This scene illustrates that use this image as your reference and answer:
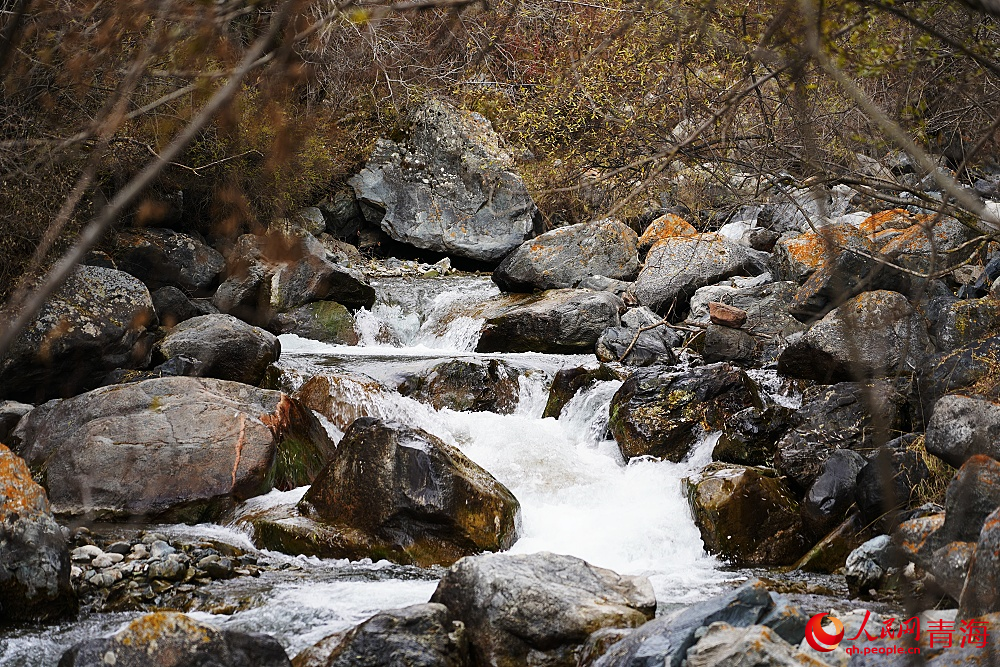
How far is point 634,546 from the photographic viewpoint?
607 cm

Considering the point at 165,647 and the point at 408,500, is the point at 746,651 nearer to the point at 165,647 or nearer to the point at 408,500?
the point at 165,647

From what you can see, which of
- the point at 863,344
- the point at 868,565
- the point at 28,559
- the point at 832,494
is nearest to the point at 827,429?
the point at 832,494

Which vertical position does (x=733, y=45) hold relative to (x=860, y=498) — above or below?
above

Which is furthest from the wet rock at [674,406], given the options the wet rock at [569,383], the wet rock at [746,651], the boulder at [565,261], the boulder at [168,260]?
the boulder at [168,260]

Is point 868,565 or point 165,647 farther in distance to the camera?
point 868,565

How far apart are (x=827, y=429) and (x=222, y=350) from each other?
19.4ft

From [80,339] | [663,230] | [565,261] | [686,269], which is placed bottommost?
[80,339]

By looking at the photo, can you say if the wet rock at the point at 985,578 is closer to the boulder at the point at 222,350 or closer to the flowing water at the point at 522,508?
the flowing water at the point at 522,508

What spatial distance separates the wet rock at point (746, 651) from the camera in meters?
2.66

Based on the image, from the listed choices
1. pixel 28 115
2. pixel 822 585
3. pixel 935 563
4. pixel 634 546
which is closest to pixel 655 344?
pixel 634 546

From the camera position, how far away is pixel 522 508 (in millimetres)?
6609

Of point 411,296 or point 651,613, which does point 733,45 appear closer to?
point 651,613

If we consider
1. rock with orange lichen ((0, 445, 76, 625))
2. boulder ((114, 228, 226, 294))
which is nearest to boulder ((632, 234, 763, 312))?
boulder ((114, 228, 226, 294))

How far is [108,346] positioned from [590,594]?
574 centimetres
